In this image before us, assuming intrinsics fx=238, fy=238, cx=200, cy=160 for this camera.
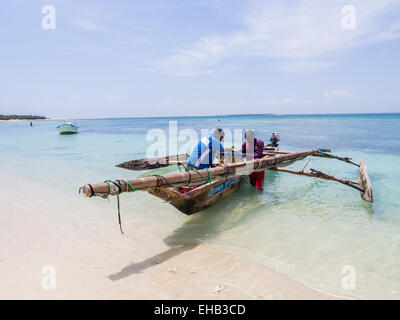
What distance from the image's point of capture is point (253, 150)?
27.8 feet

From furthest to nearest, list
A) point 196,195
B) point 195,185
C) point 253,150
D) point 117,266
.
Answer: point 253,150
point 196,195
point 195,185
point 117,266

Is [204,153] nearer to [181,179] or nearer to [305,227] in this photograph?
[181,179]

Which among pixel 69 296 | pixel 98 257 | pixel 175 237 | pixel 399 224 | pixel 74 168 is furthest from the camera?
pixel 74 168

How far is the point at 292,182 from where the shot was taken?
10.3 metres

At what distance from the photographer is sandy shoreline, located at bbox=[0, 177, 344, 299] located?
3422 millimetres

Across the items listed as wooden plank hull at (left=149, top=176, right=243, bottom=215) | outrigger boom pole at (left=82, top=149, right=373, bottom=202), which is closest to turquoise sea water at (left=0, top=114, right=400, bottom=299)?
wooden plank hull at (left=149, top=176, right=243, bottom=215)

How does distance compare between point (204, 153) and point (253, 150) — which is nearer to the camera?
point (204, 153)

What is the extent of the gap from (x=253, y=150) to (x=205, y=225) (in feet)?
12.0

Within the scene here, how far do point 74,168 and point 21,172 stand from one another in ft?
7.59

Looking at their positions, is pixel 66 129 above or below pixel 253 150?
above

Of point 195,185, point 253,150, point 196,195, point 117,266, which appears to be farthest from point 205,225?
point 253,150
